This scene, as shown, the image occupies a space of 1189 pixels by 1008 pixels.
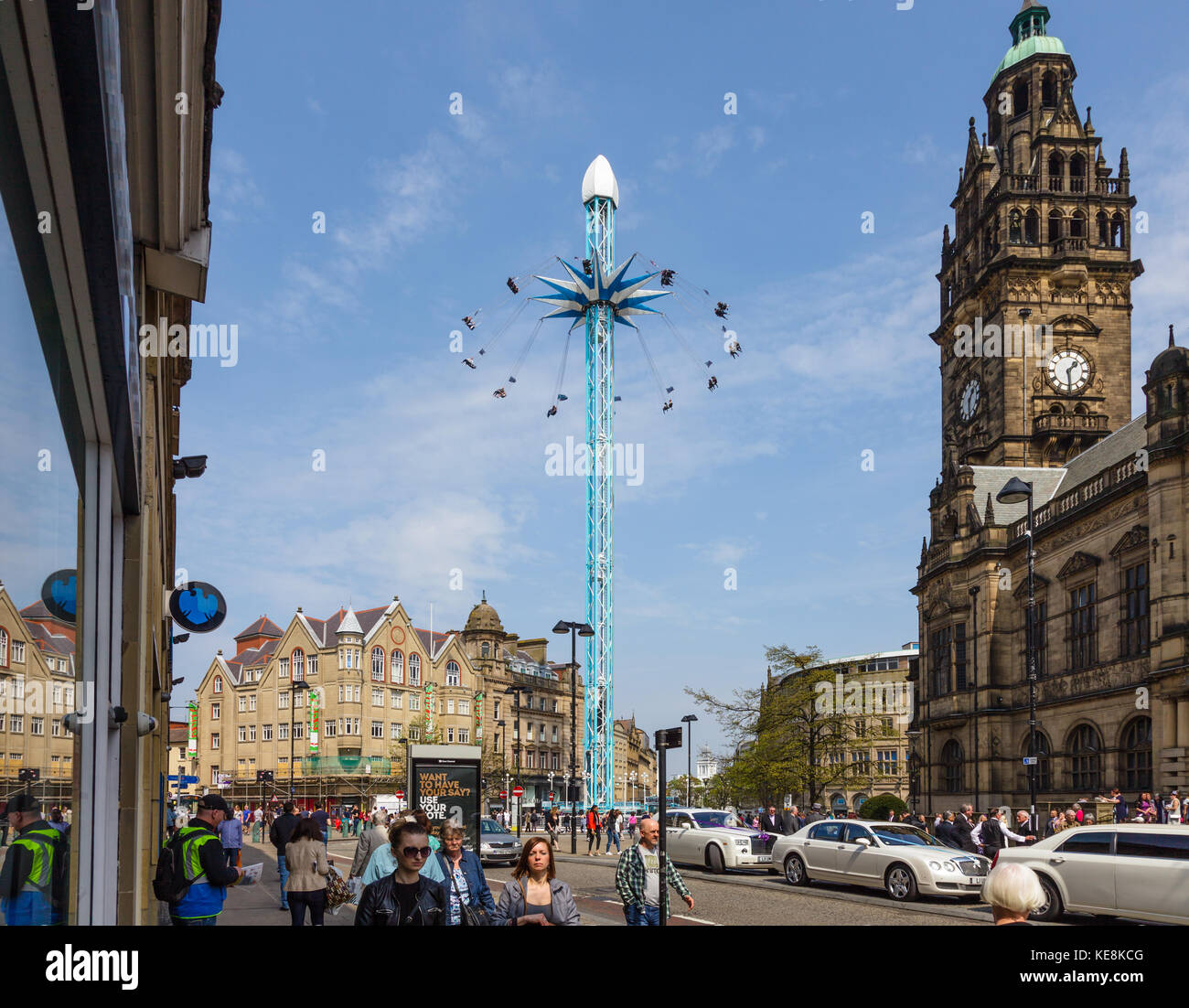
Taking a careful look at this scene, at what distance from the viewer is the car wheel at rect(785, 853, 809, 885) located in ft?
79.6

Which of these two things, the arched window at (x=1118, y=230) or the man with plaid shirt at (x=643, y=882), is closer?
the man with plaid shirt at (x=643, y=882)

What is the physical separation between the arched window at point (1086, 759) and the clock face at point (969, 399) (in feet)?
86.8

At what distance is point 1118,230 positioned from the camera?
68.1 metres

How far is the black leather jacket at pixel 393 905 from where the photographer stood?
646cm

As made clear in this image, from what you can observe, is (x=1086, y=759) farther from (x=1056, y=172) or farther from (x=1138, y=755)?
(x=1056, y=172)

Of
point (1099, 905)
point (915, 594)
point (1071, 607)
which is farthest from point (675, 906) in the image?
point (915, 594)

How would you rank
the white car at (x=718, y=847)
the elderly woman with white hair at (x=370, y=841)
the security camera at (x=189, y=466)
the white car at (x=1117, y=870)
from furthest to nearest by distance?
the white car at (x=718, y=847) → the security camera at (x=189, y=466) → the white car at (x=1117, y=870) → the elderly woman with white hair at (x=370, y=841)

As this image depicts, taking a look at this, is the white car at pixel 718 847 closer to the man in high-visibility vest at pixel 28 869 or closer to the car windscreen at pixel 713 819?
the car windscreen at pixel 713 819

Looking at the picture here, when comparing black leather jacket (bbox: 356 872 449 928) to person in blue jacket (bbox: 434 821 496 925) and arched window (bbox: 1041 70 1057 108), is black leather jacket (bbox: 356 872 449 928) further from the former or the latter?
arched window (bbox: 1041 70 1057 108)

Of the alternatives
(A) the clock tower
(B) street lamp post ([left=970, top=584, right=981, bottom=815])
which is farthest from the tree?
(A) the clock tower

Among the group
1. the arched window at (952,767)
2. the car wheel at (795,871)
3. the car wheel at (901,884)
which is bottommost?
the arched window at (952,767)

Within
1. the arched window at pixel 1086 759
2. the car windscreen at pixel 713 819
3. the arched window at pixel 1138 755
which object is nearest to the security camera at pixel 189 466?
the car windscreen at pixel 713 819

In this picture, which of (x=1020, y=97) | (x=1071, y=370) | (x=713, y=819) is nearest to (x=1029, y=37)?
(x=1020, y=97)

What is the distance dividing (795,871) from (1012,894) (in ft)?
67.9
